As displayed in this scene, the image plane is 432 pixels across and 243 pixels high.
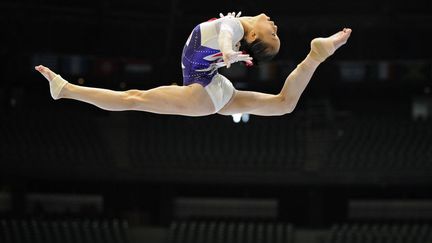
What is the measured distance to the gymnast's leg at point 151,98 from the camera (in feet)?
19.2

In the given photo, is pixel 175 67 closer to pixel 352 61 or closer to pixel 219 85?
pixel 352 61

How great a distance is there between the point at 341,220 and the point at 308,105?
4.19 m

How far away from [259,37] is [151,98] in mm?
1124

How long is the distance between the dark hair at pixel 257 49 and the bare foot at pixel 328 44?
39 centimetres

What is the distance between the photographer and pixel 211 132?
19.9m

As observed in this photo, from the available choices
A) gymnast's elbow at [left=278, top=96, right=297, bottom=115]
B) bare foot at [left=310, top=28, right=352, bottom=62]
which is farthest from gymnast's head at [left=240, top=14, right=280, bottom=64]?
gymnast's elbow at [left=278, top=96, right=297, bottom=115]

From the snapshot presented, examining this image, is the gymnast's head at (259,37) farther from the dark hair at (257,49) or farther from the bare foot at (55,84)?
A: the bare foot at (55,84)

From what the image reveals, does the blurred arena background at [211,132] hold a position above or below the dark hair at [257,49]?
below

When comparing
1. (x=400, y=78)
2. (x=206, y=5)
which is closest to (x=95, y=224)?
(x=206, y=5)

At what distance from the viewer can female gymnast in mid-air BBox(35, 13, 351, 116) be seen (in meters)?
5.87

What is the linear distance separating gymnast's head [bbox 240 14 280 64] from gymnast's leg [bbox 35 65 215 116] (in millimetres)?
594

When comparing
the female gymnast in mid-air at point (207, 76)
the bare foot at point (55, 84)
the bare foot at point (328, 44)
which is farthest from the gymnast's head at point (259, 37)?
the bare foot at point (55, 84)

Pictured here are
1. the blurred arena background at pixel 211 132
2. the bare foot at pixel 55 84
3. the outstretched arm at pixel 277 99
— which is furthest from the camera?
the blurred arena background at pixel 211 132

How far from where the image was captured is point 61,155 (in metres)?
19.0
